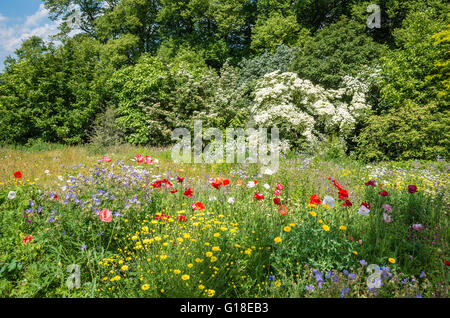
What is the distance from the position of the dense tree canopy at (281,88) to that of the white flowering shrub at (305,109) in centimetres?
5

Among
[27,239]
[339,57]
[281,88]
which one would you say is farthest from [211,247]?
[339,57]

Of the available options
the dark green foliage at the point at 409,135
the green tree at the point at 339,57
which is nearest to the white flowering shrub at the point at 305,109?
the green tree at the point at 339,57

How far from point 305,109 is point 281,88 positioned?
1.35m

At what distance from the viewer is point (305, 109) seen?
29.5 ft

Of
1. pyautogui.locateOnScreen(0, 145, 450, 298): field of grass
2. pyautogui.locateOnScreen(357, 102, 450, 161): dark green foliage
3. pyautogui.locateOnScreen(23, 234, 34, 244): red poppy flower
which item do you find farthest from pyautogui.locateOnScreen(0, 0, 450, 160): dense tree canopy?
pyautogui.locateOnScreen(23, 234, 34, 244): red poppy flower

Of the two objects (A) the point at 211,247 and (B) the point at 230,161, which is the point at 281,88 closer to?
(B) the point at 230,161

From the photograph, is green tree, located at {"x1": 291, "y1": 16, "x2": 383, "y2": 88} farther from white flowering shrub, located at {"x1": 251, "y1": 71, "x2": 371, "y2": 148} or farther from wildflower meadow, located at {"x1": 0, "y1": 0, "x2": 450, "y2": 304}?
white flowering shrub, located at {"x1": 251, "y1": 71, "x2": 371, "y2": 148}

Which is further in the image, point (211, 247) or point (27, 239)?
point (27, 239)

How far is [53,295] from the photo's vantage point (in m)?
2.10

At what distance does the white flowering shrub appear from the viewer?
26.6 ft

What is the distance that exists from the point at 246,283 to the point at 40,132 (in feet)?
39.0

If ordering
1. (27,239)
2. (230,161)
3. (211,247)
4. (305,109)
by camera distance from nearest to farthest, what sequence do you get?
(211,247), (27,239), (230,161), (305,109)

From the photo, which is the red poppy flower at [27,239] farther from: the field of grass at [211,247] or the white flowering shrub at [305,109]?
the white flowering shrub at [305,109]
